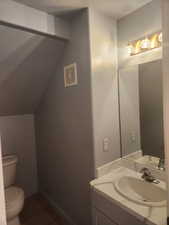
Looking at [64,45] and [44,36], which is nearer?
[44,36]

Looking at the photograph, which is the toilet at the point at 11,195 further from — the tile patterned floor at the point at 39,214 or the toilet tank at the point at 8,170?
the tile patterned floor at the point at 39,214

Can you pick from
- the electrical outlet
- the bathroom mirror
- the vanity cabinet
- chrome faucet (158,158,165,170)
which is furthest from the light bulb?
the vanity cabinet

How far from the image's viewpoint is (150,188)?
1.35m

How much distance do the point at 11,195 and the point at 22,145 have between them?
77 centimetres

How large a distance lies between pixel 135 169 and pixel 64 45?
1582 millimetres

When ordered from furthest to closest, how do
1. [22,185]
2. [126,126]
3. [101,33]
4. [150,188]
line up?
[22,185] < [126,126] < [101,33] < [150,188]

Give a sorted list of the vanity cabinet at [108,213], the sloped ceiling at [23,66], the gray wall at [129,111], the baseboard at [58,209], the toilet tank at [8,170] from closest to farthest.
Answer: the vanity cabinet at [108,213]
the sloped ceiling at [23,66]
the gray wall at [129,111]
the baseboard at [58,209]
the toilet tank at [8,170]

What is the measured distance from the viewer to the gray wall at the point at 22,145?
2305 mm

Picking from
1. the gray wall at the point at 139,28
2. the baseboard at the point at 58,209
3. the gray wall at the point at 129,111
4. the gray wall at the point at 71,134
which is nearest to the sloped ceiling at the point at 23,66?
the gray wall at the point at 71,134

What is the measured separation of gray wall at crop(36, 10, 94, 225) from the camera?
1523 mm

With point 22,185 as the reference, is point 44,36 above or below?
above

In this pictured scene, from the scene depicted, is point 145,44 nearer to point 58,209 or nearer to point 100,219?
point 100,219

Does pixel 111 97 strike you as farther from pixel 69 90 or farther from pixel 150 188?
pixel 150 188

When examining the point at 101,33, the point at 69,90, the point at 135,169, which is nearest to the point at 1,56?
the point at 69,90
